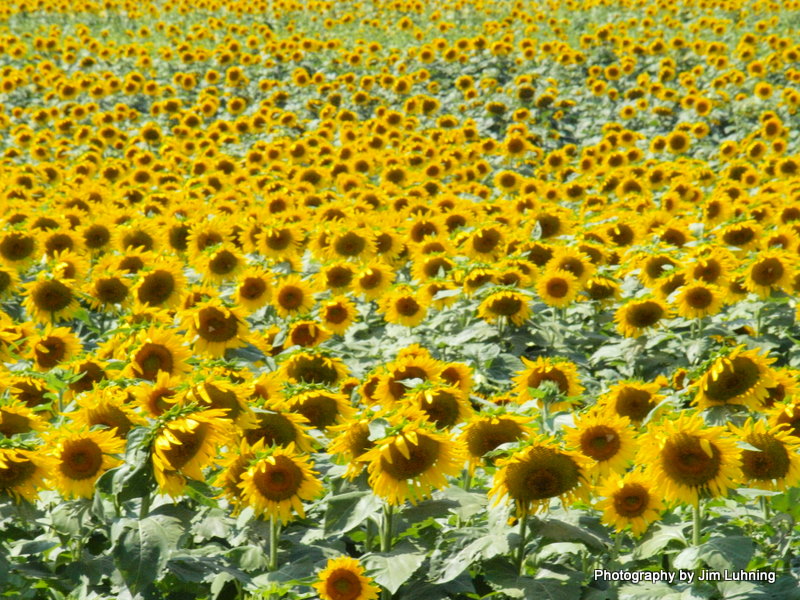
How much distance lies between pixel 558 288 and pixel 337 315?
1.65m

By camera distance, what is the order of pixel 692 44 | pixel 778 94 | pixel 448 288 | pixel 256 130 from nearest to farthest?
pixel 448 288 → pixel 256 130 → pixel 778 94 → pixel 692 44

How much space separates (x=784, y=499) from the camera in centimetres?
353

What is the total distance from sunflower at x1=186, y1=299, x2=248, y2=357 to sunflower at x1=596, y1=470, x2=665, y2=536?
2.46 meters

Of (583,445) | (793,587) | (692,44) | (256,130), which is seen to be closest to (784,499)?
(793,587)

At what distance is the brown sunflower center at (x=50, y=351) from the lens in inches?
203

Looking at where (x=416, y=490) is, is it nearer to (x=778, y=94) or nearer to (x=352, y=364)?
(x=352, y=364)

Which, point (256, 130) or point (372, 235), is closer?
point (372, 235)

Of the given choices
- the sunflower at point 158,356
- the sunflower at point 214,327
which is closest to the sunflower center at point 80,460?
the sunflower at point 158,356

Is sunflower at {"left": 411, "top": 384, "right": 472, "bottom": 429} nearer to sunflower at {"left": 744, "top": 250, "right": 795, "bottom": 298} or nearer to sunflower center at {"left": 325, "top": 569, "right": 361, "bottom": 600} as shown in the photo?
sunflower center at {"left": 325, "top": 569, "right": 361, "bottom": 600}

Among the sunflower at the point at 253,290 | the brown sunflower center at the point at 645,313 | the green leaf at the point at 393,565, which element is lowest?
the green leaf at the point at 393,565

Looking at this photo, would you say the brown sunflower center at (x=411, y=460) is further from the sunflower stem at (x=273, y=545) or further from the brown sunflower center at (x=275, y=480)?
the sunflower stem at (x=273, y=545)

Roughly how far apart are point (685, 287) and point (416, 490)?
11.3 feet

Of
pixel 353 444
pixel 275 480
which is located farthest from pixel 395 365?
pixel 275 480

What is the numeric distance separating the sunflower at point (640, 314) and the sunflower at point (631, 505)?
2815mm
